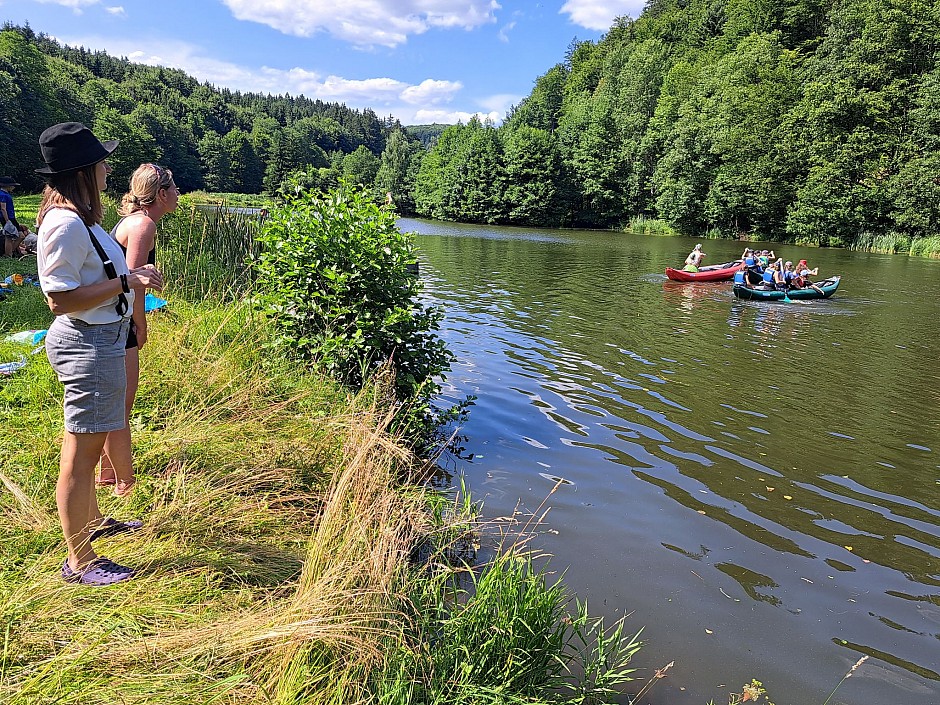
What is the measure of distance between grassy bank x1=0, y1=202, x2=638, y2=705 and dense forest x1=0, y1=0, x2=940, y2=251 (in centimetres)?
4621

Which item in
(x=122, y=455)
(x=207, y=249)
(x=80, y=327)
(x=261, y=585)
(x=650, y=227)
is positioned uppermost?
(x=650, y=227)

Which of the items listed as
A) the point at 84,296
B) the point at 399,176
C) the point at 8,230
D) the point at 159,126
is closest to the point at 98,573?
the point at 84,296

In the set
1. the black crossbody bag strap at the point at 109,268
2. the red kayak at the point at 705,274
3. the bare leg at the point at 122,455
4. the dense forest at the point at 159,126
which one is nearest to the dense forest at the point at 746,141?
the dense forest at the point at 159,126

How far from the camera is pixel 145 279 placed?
11.1 ft

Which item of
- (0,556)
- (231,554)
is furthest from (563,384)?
(0,556)

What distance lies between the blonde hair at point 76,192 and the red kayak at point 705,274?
2214 centimetres

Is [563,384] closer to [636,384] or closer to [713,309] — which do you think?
[636,384]

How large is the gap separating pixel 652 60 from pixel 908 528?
256 feet

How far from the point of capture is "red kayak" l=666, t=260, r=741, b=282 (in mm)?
23266

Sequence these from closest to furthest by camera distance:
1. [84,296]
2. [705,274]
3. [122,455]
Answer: [84,296] < [122,455] < [705,274]

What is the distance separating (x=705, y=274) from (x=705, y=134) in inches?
1488

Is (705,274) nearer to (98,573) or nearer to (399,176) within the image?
(98,573)

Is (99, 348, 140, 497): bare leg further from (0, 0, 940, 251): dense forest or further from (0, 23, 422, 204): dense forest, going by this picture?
(0, 0, 940, 251): dense forest

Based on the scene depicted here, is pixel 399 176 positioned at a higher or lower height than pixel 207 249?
higher
